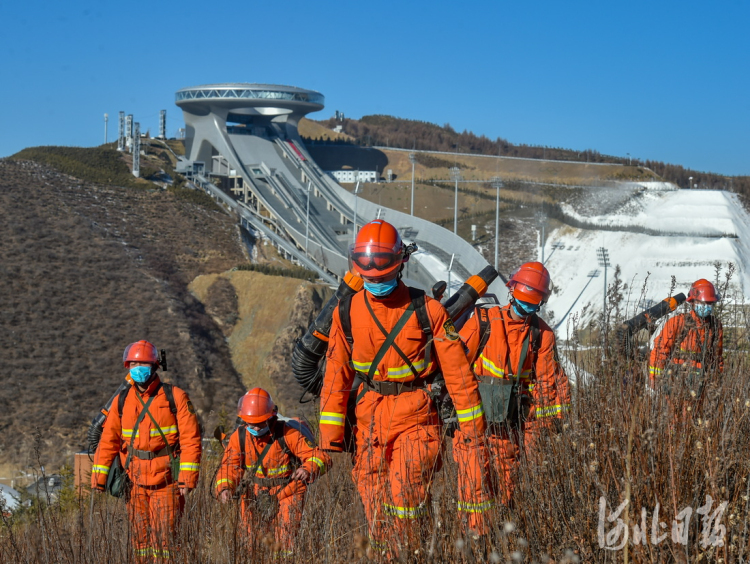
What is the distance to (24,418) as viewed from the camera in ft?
78.7

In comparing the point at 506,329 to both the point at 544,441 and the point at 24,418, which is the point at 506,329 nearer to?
the point at 544,441

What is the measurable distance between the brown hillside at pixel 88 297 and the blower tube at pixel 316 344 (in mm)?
14435

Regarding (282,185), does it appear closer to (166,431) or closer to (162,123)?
(162,123)

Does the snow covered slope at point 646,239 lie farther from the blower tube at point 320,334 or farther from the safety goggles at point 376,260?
the safety goggles at point 376,260

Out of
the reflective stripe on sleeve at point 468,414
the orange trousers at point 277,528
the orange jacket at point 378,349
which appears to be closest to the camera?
the orange trousers at point 277,528

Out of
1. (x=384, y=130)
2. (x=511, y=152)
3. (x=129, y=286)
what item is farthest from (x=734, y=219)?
(x=384, y=130)

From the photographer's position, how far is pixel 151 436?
6.06 metres

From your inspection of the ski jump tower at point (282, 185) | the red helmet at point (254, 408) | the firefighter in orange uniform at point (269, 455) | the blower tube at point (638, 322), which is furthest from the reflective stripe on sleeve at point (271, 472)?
the ski jump tower at point (282, 185)

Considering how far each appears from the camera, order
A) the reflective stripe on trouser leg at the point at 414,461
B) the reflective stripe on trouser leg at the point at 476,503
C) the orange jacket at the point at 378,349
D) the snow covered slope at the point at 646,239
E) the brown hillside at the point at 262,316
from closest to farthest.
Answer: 1. the reflective stripe on trouser leg at the point at 476,503
2. the reflective stripe on trouser leg at the point at 414,461
3. the orange jacket at the point at 378,349
4. the brown hillside at the point at 262,316
5. the snow covered slope at the point at 646,239

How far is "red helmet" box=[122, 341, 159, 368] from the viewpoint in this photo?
20.1 feet

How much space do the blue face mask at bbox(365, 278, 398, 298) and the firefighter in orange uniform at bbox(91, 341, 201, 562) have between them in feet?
7.19

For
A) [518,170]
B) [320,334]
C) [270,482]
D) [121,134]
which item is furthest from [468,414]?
[121,134]

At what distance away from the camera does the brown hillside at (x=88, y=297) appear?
25797mm

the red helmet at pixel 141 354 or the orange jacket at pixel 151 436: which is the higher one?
the red helmet at pixel 141 354
